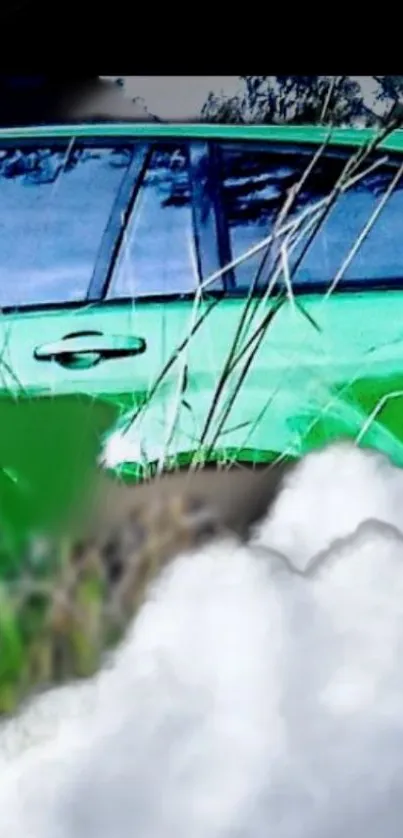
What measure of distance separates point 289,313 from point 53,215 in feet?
1.74

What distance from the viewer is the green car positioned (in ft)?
8.64

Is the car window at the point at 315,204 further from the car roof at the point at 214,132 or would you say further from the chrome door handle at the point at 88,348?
the chrome door handle at the point at 88,348

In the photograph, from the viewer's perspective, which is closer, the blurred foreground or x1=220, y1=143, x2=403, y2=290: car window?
the blurred foreground

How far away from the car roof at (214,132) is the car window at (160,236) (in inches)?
1.6

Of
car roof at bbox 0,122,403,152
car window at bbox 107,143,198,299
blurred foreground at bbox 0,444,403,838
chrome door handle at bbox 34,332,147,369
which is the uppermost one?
car roof at bbox 0,122,403,152

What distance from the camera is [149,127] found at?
269 centimetres

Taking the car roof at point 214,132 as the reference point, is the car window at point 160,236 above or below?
below

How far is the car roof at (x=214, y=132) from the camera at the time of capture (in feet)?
8.77

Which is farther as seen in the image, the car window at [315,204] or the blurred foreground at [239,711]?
the car window at [315,204]

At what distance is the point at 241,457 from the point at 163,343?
0.93 feet

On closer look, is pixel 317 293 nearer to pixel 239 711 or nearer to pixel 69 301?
pixel 69 301

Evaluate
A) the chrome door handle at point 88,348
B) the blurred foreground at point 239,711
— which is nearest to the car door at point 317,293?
the blurred foreground at point 239,711

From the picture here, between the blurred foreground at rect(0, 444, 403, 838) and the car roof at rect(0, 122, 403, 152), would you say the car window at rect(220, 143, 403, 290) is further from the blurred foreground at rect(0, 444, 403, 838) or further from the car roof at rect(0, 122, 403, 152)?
the blurred foreground at rect(0, 444, 403, 838)

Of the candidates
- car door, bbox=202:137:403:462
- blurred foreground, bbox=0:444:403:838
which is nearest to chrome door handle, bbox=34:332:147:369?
car door, bbox=202:137:403:462
